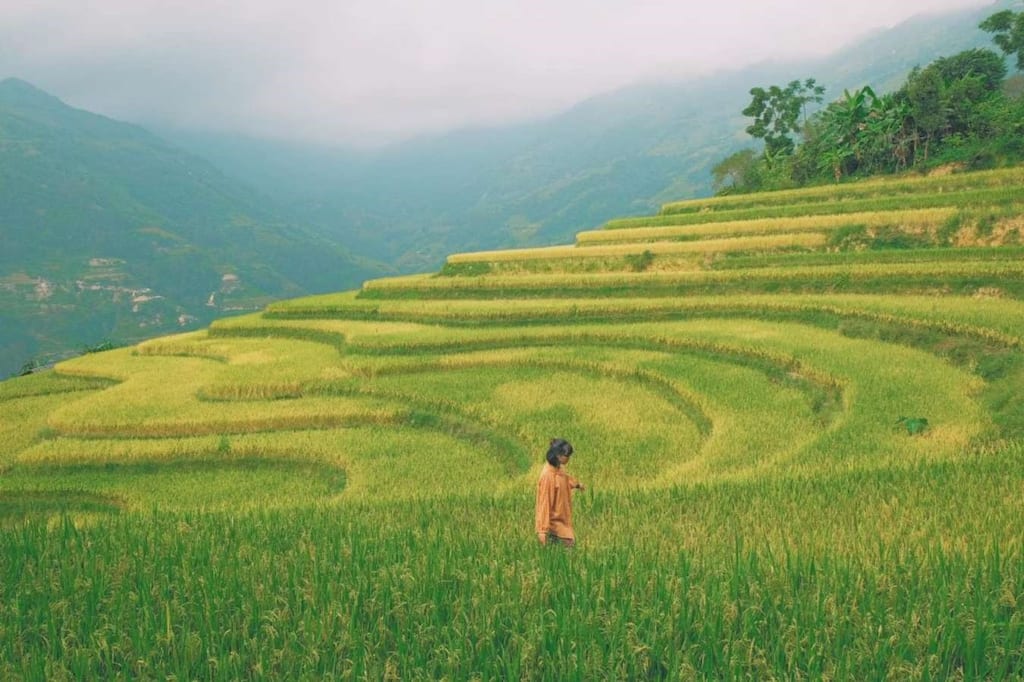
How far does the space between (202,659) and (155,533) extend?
9.66 feet

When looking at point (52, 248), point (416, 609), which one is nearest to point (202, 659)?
point (416, 609)

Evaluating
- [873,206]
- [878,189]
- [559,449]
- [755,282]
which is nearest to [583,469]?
[559,449]

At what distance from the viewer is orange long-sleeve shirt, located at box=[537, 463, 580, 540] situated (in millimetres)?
6426

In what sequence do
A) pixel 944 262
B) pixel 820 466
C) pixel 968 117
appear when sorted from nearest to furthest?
1. pixel 820 466
2. pixel 944 262
3. pixel 968 117

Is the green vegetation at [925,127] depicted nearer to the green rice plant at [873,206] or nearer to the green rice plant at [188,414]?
the green rice plant at [873,206]

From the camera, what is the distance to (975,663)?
3.43 metres

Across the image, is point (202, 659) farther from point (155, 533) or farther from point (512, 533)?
point (512, 533)

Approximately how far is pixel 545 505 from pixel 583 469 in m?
5.29

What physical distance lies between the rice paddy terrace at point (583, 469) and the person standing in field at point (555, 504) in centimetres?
48

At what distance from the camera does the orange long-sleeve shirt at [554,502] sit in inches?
253

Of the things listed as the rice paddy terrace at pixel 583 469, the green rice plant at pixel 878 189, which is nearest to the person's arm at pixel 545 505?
the rice paddy terrace at pixel 583 469

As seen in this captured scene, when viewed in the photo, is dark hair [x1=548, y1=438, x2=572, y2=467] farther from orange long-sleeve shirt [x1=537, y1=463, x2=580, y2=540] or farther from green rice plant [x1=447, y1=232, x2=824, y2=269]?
green rice plant [x1=447, y1=232, x2=824, y2=269]

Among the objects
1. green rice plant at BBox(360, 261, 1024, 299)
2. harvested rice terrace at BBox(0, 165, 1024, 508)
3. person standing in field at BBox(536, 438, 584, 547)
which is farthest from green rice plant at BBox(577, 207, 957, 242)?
person standing in field at BBox(536, 438, 584, 547)

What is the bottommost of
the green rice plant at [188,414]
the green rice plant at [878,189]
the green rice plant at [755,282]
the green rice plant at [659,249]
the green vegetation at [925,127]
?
the green rice plant at [188,414]
